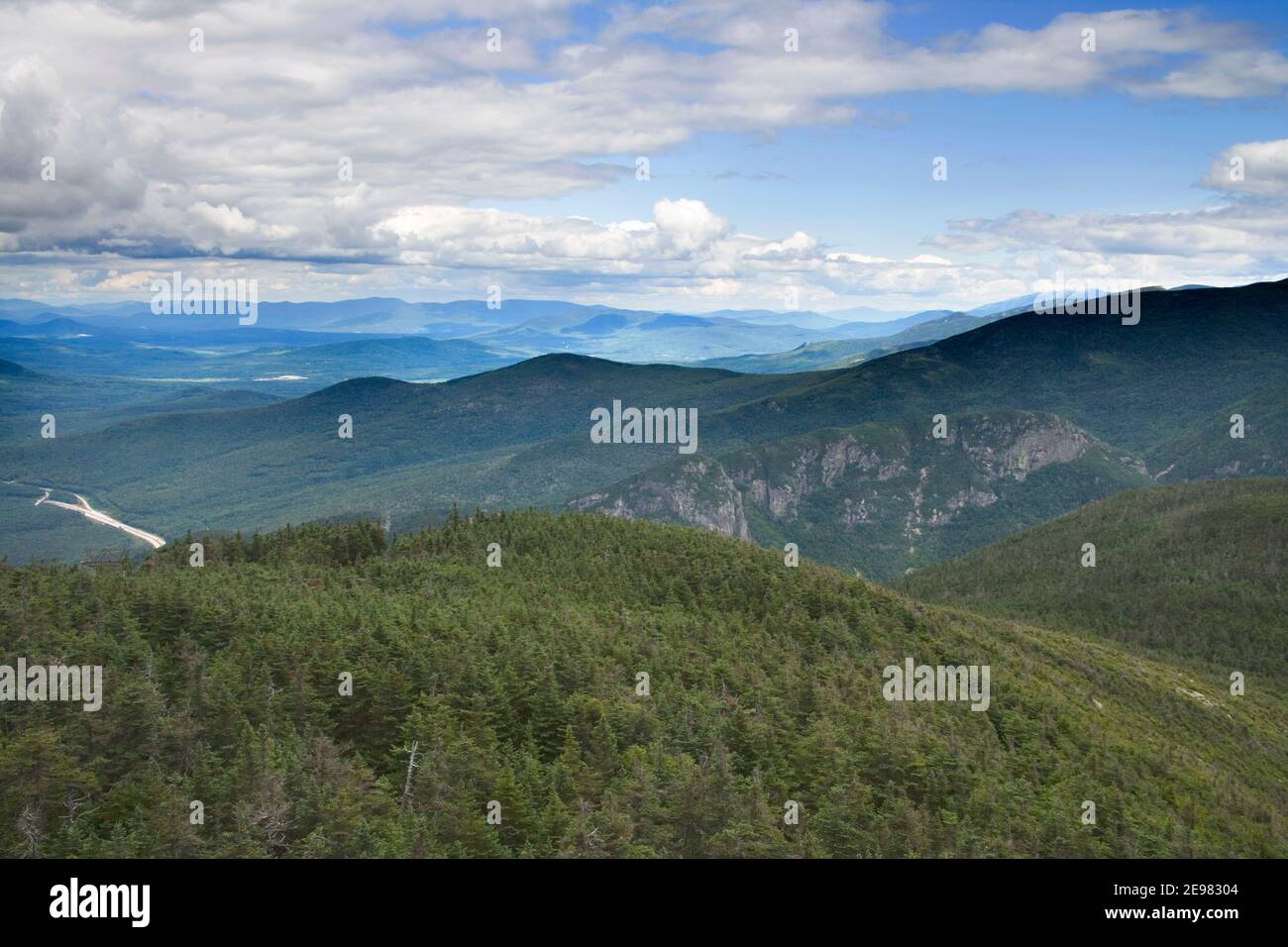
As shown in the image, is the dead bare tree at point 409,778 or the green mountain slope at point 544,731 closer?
the green mountain slope at point 544,731

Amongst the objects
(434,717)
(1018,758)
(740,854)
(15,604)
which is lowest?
(1018,758)

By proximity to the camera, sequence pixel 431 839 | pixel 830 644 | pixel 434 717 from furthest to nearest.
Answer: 1. pixel 830 644
2. pixel 434 717
3. pixel 431 839

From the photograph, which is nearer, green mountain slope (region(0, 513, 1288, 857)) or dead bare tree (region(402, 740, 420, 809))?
green mountain slope (region(0, 513, 1288, 857))

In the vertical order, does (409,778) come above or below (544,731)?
above

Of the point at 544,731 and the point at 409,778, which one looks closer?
the point at 409,778

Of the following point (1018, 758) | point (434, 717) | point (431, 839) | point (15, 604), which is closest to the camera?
point (431, 839)
